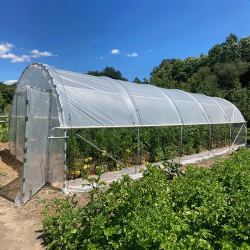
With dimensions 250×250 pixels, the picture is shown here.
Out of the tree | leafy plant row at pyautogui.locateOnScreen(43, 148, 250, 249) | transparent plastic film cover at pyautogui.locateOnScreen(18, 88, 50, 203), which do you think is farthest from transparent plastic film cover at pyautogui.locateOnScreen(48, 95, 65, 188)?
the tree

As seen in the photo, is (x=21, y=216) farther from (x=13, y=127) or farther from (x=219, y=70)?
(x=219, y=70)

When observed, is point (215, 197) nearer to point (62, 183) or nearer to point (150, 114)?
point (62, 183)

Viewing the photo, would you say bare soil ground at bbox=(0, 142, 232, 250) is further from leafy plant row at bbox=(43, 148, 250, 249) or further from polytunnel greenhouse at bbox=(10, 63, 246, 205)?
leafy plant row at bbox=(43, 148, 250, 249)

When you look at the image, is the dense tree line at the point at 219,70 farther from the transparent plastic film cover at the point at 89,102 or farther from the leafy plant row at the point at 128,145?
the transparent plastic film cover at the point at 89,102

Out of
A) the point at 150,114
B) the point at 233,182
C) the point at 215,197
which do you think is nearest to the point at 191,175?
the point at 233,182

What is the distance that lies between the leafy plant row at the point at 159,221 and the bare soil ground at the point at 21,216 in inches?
15.4

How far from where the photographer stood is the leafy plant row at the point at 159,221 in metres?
1.98

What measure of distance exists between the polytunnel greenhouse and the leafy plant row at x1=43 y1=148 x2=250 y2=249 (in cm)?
213

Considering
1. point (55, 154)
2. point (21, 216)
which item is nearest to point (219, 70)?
point (55, 154)

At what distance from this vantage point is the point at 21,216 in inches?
158

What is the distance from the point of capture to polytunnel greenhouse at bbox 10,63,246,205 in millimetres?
4820

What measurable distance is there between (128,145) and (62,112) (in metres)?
2.62

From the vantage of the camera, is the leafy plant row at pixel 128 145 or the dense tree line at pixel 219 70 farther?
the dense tree line at pixel 219 70

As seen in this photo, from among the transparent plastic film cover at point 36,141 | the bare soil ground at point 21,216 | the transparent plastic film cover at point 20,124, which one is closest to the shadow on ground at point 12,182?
the bare soil ground at point 21,216
